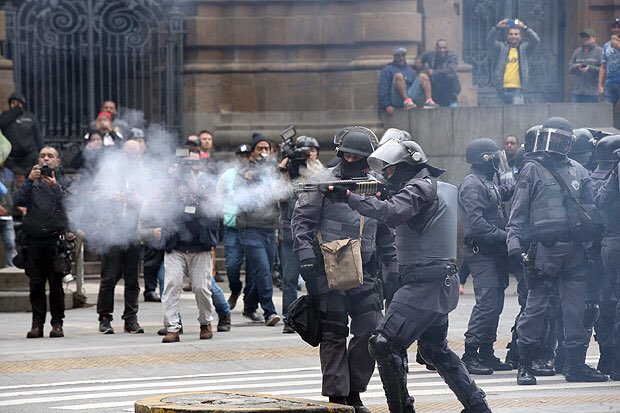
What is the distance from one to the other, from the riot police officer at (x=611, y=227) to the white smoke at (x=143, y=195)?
11.4 ft

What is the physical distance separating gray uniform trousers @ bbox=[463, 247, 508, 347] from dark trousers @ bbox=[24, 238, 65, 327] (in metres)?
3.96

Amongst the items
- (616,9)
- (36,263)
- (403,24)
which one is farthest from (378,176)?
(616,9)

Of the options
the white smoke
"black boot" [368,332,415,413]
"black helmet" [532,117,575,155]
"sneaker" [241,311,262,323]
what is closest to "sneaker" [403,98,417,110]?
the white smoke

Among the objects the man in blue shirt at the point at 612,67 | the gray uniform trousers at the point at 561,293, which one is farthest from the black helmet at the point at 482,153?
the man in blue shirt at the point at 612,67

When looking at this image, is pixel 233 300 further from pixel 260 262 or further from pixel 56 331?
pixel 56 331

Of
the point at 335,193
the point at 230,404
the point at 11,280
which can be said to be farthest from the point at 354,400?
the point at 11,280

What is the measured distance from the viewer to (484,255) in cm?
1388

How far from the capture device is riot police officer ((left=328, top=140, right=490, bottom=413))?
10.5 m

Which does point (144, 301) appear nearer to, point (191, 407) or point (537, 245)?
point (537, 245)

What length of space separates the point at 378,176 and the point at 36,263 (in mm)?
5476

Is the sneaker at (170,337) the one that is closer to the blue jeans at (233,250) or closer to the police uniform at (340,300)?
the blue jeans at (233,250)

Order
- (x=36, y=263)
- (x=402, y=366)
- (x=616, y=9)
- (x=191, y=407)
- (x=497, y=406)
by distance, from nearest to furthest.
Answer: (x=191, y=407), (x=402, y=366), (x=497, y=406), (x=36, y=263), (x=616, y=9)

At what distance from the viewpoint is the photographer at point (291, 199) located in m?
16.2

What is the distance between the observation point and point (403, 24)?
77.0 ft
